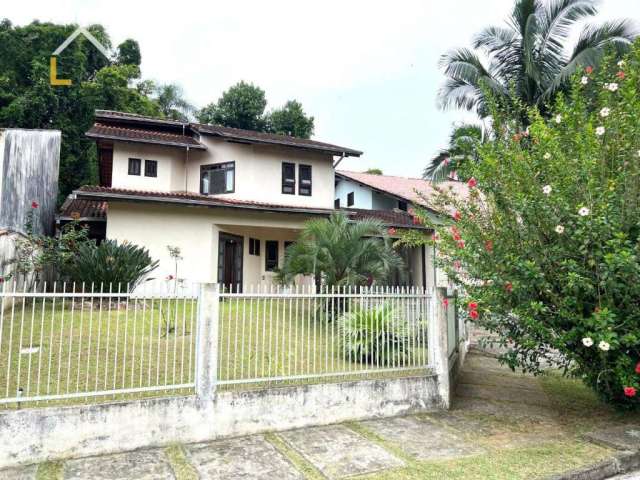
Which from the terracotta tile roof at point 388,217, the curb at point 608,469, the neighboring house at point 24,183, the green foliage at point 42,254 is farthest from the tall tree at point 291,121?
the curb at point 608,469

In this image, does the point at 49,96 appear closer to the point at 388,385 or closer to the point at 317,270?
the point at 317,270

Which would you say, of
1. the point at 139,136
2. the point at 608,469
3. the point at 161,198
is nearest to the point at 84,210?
the point at 139,136

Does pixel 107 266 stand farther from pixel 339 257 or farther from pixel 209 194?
pixel 209 194

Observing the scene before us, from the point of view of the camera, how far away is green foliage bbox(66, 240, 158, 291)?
32.1ft

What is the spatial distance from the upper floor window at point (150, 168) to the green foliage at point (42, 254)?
168 inches

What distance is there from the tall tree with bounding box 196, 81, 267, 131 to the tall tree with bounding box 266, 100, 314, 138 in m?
1.12

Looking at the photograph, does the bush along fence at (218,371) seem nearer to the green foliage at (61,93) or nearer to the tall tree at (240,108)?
the green foliage at (61,93)

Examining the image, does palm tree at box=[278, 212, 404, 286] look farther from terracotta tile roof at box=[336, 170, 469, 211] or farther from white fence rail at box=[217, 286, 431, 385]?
terracotta tile roof at box=[336, 170, 469, 211]

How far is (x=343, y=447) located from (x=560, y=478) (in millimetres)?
2119

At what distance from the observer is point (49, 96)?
2325 cm

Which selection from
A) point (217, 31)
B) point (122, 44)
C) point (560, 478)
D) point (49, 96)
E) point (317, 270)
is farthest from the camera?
point (122, 44)

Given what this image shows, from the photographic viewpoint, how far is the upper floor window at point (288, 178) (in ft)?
A: 52.9

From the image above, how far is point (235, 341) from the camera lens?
5441 mm

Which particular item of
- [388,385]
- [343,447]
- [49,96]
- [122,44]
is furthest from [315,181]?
[122,44]
